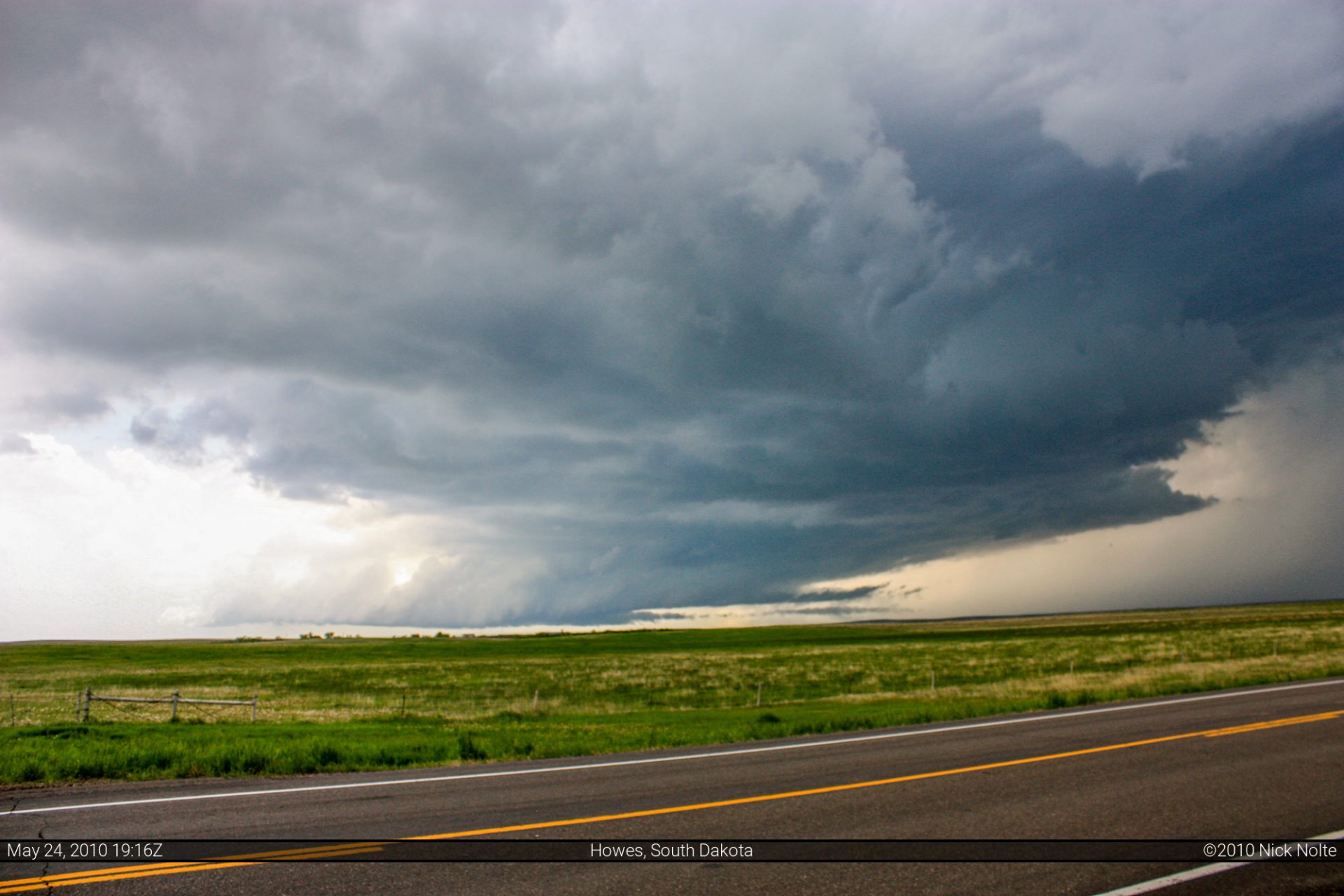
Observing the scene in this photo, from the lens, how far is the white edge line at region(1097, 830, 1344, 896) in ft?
21.0

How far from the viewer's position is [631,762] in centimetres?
1370

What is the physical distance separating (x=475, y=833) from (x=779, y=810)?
375 centimetres

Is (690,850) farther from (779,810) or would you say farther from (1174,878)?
(1174,878)

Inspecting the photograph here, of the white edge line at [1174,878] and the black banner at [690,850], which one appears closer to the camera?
the white edge line at [1174,878]

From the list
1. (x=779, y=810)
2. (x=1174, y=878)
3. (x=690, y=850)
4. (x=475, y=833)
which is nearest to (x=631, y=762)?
(x=779, y=810)

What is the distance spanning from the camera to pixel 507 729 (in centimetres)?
2177

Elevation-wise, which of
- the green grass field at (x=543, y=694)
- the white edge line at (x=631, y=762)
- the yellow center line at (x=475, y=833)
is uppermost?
the yellow center line at (x=475, y=833)

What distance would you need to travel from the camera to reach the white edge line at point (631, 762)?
1072 cm

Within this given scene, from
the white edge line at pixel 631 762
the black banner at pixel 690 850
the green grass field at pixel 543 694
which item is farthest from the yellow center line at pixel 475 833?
the green grass field at pixel 543 694

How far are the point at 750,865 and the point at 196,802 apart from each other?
8388 mm

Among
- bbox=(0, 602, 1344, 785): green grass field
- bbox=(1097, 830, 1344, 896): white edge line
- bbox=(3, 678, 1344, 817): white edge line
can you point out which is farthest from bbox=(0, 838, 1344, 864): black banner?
bbox=(0, 602, 1344, 785): green grass field

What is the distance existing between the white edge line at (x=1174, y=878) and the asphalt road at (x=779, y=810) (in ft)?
0.29

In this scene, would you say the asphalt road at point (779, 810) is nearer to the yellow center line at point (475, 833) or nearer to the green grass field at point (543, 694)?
the yellow center line at point (475, 833)

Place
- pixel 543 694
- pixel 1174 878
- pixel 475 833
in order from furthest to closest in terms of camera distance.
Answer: pixel 543 694 → pixel 475 833 → pixel 1174 878
